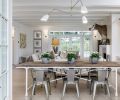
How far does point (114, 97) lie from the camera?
18.0 ft

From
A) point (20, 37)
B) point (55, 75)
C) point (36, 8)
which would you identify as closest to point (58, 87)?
point (55, 75)

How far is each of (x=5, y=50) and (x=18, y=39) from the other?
1201cm

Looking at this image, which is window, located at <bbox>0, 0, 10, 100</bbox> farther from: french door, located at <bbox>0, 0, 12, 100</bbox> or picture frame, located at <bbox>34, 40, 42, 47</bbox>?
picture frame, located at <bbox>34, 40, 42, 47</bbox>

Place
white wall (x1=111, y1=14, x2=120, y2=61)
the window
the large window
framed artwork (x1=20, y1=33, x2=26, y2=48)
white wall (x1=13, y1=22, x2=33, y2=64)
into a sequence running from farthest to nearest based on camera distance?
1. the large window
2. framed artwork (x1=20, y1=33, x2=26, y2=48)
3. white wall (x1=13, y1=22, x2=33, y2=64)
4. white wall (x1=111, y1=14, x2=120, y2=61)
5. the window

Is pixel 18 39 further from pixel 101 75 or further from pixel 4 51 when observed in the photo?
pixel 4 51

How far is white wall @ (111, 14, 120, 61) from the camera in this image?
10.8 metres

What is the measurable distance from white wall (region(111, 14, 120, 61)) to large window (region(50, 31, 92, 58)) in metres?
6.17

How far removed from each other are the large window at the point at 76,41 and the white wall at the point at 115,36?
6172 millimetres

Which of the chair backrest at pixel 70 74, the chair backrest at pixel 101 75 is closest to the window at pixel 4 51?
the chair backrest at pixel 70 74

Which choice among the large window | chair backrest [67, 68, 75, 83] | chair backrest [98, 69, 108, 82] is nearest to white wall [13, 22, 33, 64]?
the large window

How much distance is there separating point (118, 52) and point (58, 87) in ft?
17.4

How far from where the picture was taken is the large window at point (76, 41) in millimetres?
17375

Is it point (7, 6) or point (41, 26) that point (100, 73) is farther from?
point (41, 26)

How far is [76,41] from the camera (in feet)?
58.1
